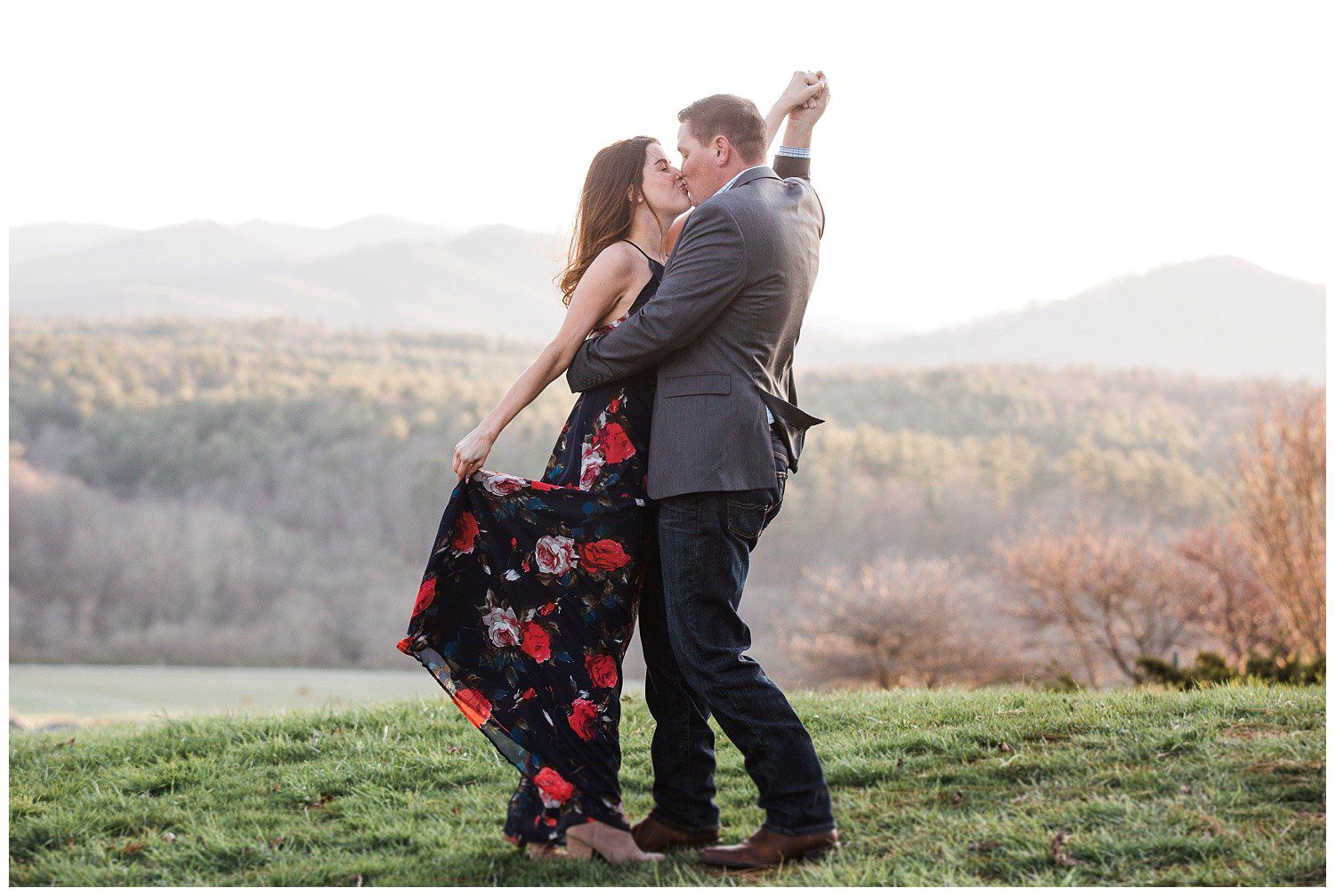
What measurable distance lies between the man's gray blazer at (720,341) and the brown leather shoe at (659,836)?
0.99 metres

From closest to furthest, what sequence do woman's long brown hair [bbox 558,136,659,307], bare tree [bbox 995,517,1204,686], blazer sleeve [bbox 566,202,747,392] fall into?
blazer sleeve [bbox 566,202,747,392] < woman's long brown hair [bbox 558,136,659,307] < bare tree [bbox 995,517,1204,686]

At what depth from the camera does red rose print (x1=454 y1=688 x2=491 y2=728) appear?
323 cm

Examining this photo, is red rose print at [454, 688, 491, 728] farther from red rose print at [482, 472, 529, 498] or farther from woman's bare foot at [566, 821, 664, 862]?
red rose print at [482, 472, 529, 498]

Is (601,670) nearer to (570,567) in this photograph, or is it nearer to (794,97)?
(570,567)

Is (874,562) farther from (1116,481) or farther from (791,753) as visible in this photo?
(791,753)

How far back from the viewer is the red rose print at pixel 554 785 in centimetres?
314

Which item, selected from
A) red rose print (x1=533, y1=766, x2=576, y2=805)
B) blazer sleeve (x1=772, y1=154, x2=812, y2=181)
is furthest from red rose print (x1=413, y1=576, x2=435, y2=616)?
blazer sleeve (x1=772, y1=154, x2=812, y2=181)

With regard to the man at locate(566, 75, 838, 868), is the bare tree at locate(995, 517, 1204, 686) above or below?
below

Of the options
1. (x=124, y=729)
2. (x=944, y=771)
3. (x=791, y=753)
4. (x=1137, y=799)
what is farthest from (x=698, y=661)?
(x=124, y=729)

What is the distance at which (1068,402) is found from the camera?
955 inches

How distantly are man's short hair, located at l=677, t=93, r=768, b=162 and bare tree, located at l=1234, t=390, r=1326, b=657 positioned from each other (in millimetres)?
9450

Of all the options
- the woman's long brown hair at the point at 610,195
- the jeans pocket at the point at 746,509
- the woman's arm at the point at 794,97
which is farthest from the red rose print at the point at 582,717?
the woman's arm at the point at 794,97

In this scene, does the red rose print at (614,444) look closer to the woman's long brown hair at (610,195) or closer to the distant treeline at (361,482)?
the woman's long brown hair at (610,195)

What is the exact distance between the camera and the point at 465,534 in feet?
11.1
